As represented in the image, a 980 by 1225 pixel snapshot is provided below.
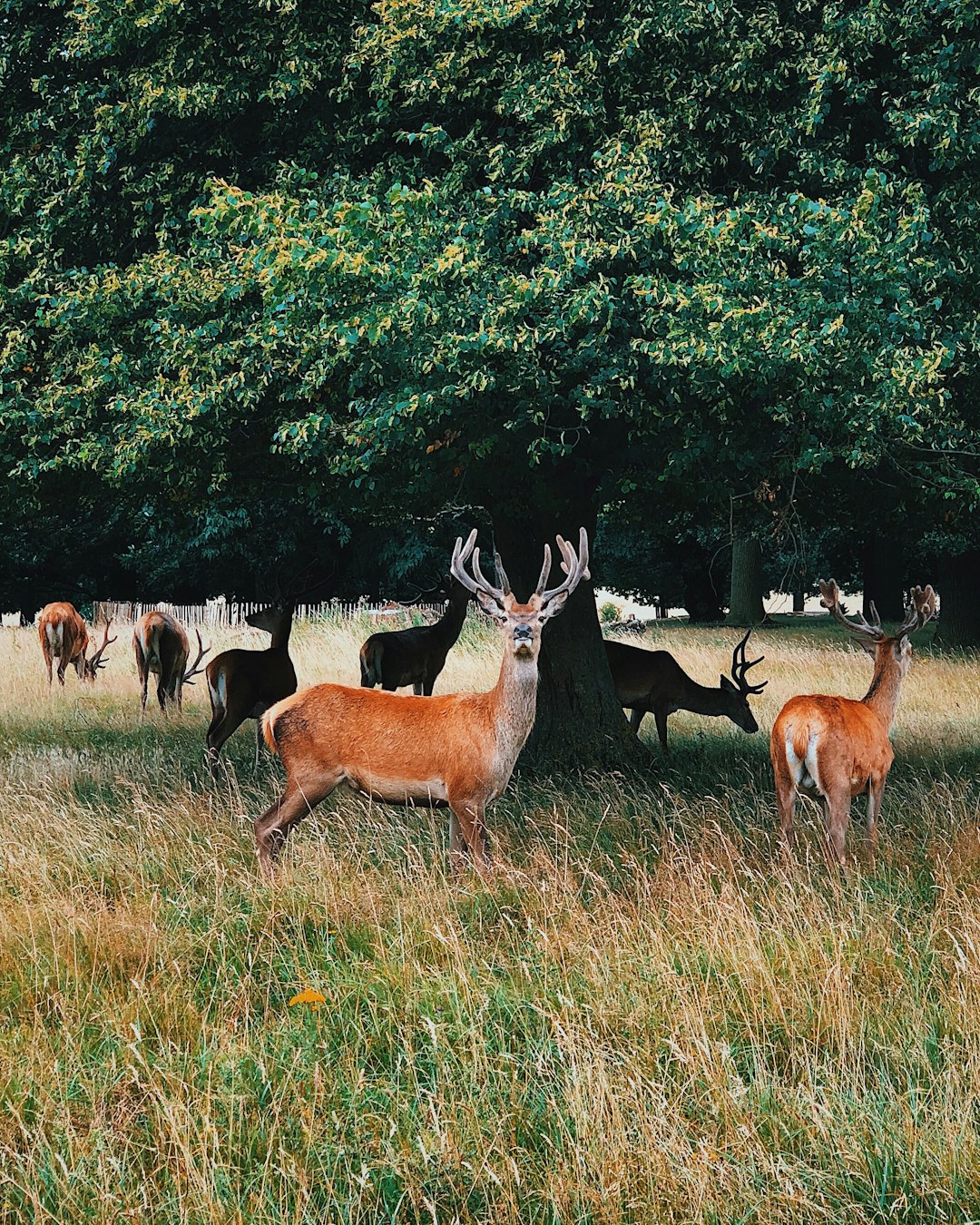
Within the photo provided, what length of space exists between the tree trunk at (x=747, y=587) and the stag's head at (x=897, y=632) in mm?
23545

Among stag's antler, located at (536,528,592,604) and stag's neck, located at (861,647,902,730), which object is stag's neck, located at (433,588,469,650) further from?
stag's neck, located at (861,647,902,730)

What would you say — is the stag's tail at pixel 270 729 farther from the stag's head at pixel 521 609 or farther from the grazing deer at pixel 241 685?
the grazing deer at pixel 241 685

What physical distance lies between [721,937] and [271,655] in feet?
22.0

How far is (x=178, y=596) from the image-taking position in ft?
157

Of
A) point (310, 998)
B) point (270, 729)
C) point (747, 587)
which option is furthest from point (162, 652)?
point (747, 587)

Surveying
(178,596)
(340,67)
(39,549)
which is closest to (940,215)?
(340,67)

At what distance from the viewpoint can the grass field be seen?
3.71 m

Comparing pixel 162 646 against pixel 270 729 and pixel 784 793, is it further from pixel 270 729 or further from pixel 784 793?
pixel 784 793

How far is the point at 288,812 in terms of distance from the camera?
7145 mm

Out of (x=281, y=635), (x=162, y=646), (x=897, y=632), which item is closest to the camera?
(x=897, y=632)

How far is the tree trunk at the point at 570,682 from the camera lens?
11.5 metres

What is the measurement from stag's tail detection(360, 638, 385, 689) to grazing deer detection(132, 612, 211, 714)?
2.73 meters

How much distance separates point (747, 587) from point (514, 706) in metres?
26.5

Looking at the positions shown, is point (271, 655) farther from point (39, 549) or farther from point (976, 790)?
point (39, 549)
